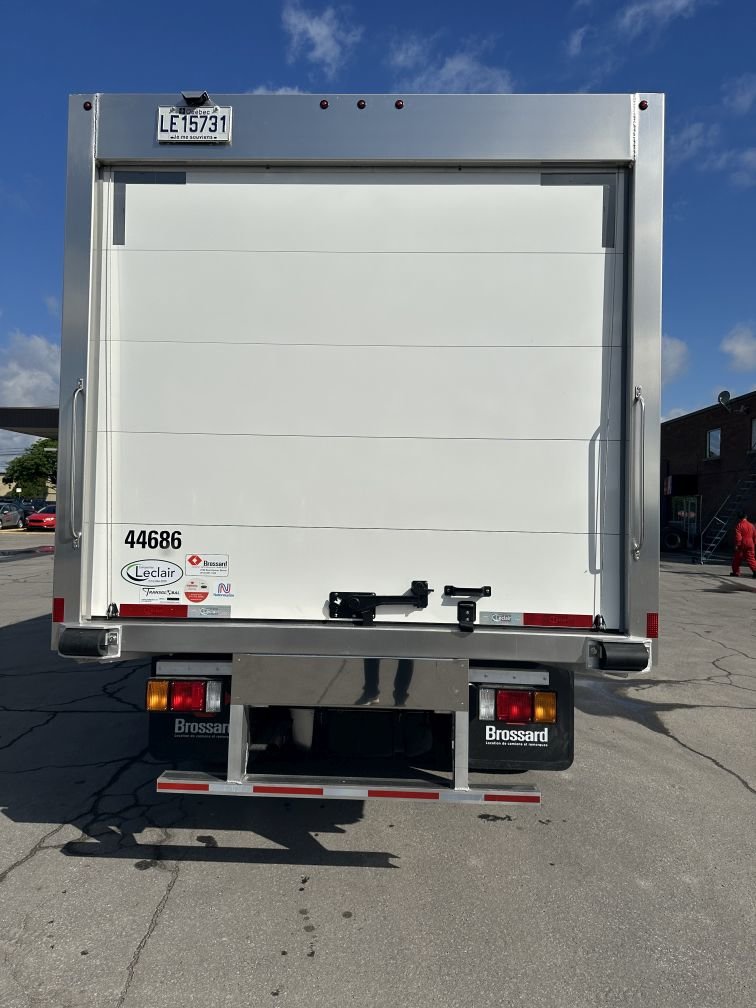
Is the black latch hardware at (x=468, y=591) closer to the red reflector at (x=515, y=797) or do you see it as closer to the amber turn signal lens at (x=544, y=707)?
the amber turn signal lens at (x=544, y=707)

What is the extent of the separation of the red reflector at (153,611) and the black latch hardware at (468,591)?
48.5 inches

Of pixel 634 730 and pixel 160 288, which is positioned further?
pixel 634 730

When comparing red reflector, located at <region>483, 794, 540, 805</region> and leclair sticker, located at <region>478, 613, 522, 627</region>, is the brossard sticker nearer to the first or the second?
red reflector, located at <region>483, 794, 540, 805</region>

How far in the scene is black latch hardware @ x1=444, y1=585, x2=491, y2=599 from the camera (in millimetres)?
3125

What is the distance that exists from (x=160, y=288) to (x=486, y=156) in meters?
1.63

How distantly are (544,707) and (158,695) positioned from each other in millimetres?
1884

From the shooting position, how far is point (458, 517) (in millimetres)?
3164

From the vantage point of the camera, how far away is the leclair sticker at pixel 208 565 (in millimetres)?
3209

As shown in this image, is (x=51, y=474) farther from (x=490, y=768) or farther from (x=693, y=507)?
(x=490, y=768)

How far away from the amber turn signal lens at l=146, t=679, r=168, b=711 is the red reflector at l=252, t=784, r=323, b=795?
625 mm

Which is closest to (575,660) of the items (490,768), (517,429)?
(490,768)

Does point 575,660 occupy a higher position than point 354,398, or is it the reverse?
point 354,398

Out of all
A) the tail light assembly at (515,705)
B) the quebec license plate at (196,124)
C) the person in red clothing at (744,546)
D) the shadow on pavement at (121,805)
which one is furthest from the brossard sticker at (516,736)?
the person in red clothing at (744,546)

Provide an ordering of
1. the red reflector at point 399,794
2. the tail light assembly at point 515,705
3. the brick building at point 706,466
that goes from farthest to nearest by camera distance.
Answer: the brick building at point 706,466
the tail light assembly at point 515,705
the red reflector at point 399,794
